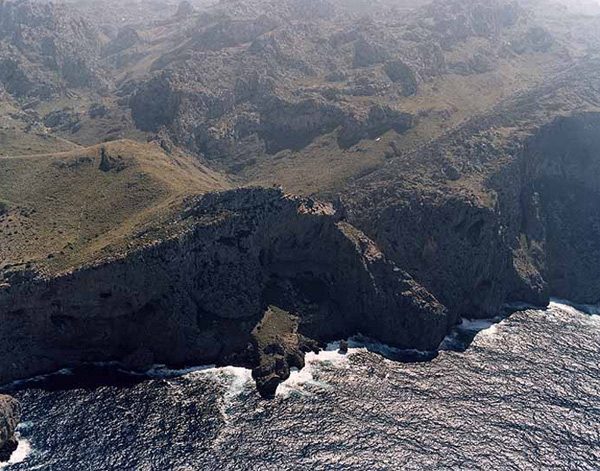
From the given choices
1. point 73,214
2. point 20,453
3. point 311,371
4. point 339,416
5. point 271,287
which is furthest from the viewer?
point 73,214

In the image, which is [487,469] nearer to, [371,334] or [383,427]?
[383,427]


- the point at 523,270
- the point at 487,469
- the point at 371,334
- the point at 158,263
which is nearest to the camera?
the point at 487,469

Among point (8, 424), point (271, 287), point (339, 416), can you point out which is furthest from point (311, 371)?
point (8, 424)

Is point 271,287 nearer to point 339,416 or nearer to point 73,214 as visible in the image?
point 339,416

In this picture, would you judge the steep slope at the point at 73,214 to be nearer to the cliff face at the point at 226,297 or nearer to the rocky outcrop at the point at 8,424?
the cliff face at the point at 226,297

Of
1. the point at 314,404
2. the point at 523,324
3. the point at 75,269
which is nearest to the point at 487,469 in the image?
the point at 314,404

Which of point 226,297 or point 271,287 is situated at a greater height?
point 226,297
